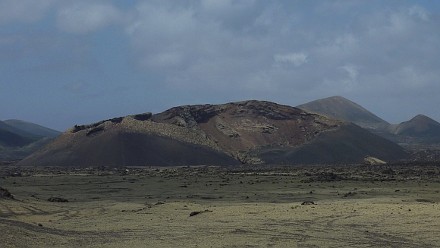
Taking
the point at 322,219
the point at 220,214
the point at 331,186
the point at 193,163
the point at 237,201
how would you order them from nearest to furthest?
the point at 322,219
the point at 220,214
the point at 237,201
the point at 331,186
the point at 193,163

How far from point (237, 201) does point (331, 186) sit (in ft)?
55.3

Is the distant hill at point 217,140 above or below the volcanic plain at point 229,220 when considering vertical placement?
above

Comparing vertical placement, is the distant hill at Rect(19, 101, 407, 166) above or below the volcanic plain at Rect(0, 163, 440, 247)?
above

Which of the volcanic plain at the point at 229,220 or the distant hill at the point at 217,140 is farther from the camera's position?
the distant hill at the point at 217,140

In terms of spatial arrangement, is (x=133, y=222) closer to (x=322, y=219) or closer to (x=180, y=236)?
(x=180, y=236)

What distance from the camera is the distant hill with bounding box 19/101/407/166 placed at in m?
115

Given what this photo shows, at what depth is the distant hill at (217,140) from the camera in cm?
11500

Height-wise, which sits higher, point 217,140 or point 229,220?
point 217,140

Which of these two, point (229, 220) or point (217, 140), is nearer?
point (229, 220)

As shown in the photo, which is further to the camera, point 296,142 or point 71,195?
point 296,142

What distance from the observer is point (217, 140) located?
420 ft

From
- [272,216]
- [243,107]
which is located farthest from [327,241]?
[243,107]

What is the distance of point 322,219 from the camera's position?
2930cm

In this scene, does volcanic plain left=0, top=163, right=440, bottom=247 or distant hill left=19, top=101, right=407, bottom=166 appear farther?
distant hill left=19, top=101, right=407, bottom=166
